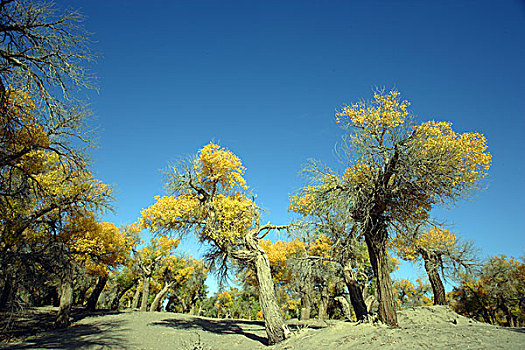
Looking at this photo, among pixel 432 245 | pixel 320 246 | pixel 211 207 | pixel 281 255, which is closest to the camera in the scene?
pixel 211 207

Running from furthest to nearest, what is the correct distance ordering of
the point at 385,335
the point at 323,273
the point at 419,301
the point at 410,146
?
the point at 419,301, the point at 323,273, the point at 410,146, the point at 385,335

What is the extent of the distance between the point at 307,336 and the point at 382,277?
311 cm

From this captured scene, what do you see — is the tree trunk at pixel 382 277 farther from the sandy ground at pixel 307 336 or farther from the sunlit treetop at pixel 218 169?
the sunlit treetop at pixel 218 169

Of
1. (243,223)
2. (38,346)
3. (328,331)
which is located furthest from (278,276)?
(38,346)

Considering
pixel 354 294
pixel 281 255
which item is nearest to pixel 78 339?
pixel 354 294

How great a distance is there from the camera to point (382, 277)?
8789 mm

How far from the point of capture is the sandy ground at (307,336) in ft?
20.0

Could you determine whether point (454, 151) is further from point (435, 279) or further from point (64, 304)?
point (64, 304)

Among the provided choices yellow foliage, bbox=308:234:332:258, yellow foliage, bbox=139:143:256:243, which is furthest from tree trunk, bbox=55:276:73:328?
yellow foliage, bbox=308:234:332:258

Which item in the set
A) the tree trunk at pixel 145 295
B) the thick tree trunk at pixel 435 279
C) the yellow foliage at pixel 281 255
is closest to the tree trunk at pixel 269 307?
the thick tree trunk at pixel 435 279

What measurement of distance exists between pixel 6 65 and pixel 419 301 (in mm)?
42805

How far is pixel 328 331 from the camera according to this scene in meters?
8.83

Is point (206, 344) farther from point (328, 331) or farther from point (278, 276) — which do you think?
point (278, 276)

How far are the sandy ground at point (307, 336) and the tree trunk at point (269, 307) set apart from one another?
0.50 meters
